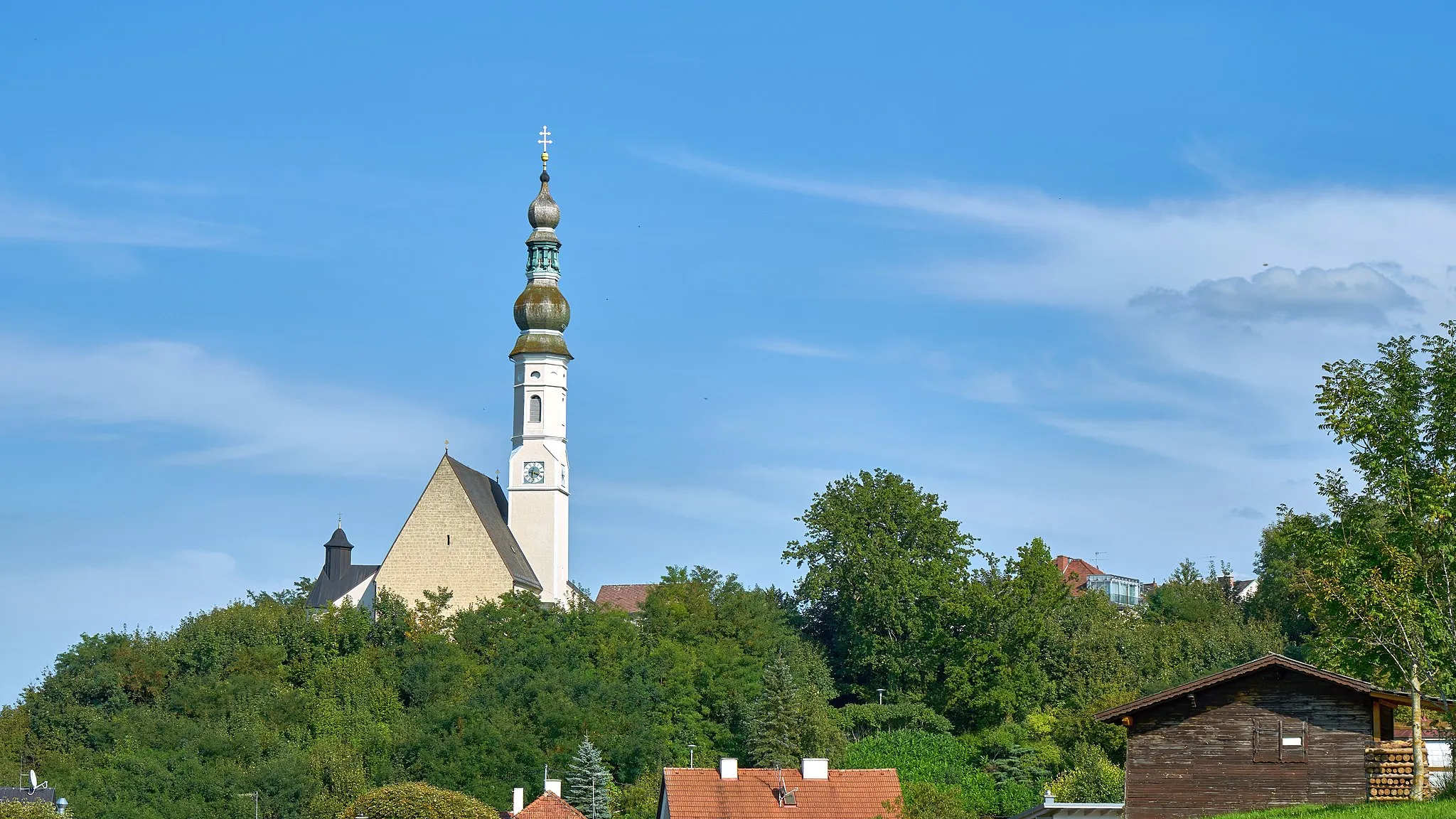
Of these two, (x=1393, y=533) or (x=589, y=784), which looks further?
(x=589, y=784)

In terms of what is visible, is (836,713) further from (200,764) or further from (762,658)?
(200,764)

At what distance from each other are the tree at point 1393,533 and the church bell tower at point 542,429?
1907 inches

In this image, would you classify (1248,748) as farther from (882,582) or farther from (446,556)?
(446,556)

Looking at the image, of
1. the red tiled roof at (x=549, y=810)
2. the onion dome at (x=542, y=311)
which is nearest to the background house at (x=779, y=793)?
the red tiled roof at (x=549, y=810)

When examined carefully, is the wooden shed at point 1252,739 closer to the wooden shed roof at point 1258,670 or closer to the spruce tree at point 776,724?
the wooden shed roof at point 1258,670

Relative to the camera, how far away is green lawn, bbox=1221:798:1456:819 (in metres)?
28.7

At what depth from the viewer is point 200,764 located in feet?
192

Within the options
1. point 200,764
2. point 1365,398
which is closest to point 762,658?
point 200,764

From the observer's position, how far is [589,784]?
54.1m

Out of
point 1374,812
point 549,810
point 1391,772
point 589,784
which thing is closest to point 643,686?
point 589,784

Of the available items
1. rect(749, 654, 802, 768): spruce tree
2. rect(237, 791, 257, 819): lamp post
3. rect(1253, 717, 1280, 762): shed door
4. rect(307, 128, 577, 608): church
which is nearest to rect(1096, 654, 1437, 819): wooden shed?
rect(1253, 717, 1280, 762): shed door

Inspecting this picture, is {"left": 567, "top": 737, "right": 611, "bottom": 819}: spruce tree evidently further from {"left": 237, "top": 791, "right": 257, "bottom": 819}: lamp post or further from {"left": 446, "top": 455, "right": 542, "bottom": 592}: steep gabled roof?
{"left": 446, "top": 455, "right": 542, "bottom": 592}: steep gabled roof

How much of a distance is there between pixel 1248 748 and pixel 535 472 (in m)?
48.6

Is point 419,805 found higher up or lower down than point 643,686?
lower down
